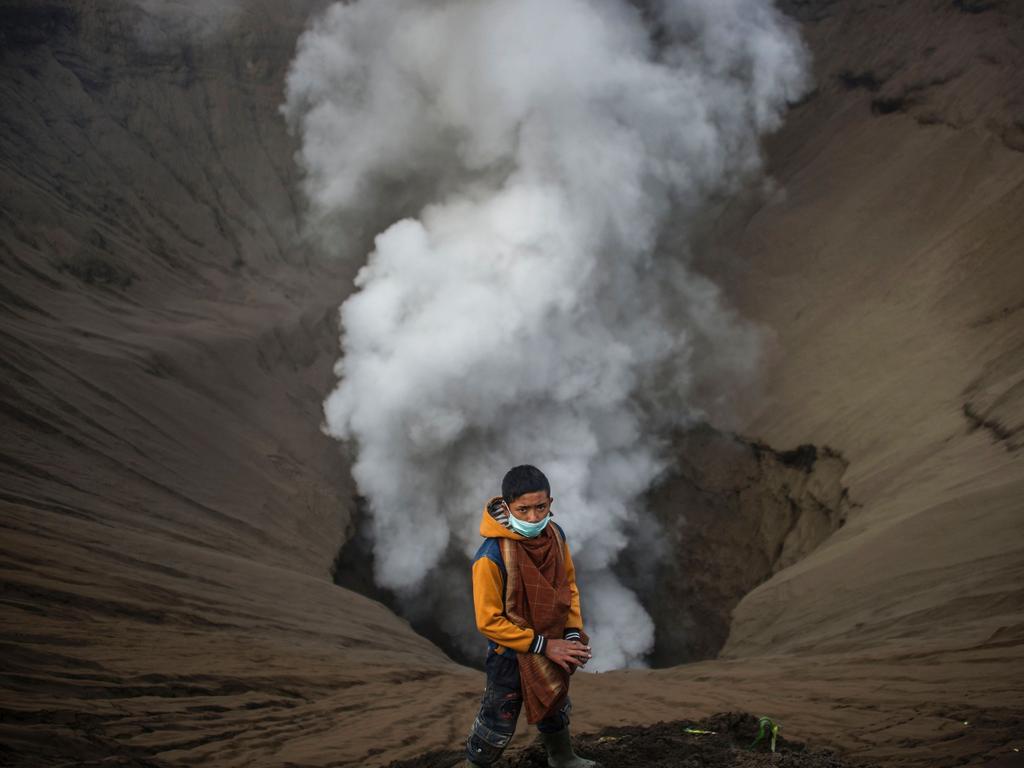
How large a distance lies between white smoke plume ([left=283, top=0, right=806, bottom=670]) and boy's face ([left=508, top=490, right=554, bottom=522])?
10.5m

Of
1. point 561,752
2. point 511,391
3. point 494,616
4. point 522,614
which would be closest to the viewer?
point 494,616

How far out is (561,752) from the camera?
3.79 metres

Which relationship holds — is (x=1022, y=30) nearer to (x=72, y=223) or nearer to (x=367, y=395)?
(x=367, y=395)

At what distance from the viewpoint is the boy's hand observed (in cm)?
347

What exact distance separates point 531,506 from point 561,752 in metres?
1.13

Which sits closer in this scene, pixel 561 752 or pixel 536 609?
pixel 536 609

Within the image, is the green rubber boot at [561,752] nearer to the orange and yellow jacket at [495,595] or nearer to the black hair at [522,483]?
the orange and yellow jacket at [495,595]

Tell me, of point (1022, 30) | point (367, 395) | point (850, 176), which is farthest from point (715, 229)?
point (367, 395)

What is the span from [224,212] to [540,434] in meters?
9.33

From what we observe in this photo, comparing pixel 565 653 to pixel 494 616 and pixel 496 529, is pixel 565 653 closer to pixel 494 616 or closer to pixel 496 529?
pixel 494 616

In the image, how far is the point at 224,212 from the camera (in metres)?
19.7

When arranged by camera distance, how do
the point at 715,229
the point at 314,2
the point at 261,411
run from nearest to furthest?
the point at 261,411 → the point at 715,229 → the point at 314,2

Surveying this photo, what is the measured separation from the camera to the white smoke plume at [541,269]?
1466 cm

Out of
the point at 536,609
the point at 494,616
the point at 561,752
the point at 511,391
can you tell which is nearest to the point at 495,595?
the point at 494,616
